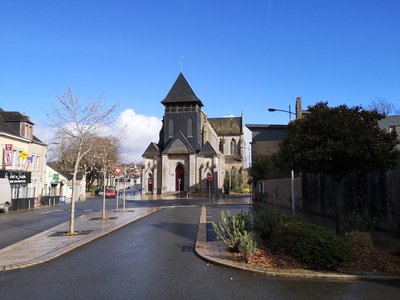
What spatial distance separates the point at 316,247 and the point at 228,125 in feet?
322

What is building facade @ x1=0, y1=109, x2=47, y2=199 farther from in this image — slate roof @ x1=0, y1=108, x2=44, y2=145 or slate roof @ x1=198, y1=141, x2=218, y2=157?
slate roof @ x1=198, y1=141, x2=218, y2=157

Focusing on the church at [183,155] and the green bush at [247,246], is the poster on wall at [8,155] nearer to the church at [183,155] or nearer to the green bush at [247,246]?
the green bush at [247,246]

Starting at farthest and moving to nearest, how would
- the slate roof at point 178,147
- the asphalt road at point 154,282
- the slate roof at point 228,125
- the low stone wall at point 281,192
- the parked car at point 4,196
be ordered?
the slate roof at point 228,125 → the slate roof at point 178,147 → the parked car at point 4,196 → the low stone wall at point 281,192 → the asphalt road at point 154,282

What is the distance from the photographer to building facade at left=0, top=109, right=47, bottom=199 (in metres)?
37.8

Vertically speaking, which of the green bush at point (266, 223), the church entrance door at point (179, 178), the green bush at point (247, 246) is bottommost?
the green bush at point (247, 246)

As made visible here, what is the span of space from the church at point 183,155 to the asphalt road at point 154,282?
5947 cm

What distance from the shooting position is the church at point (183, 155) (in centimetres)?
7450

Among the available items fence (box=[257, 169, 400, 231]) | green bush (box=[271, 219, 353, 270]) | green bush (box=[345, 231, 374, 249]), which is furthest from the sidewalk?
fence (box=[257, 169, 400, 231])

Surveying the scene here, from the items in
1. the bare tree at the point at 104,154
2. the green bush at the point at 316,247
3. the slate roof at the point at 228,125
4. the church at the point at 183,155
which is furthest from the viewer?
the slate roof at the point at 228,125

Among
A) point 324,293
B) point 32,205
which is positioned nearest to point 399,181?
point 324,293

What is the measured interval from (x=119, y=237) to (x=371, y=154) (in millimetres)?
8537

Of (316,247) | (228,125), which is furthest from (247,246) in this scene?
(228,125)

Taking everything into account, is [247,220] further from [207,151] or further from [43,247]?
[207,151]

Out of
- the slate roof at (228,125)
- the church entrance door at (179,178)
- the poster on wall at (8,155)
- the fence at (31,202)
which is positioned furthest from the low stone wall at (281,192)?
the slate roof at (228,125)
